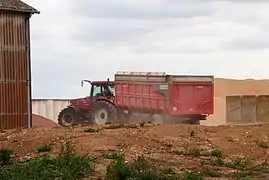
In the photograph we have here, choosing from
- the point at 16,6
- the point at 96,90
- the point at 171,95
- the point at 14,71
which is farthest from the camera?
the point at 96,90

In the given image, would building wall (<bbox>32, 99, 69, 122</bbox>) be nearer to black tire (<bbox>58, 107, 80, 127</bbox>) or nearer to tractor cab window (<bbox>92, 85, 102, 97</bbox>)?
black tire (<bbox>58, 107, 80, 127</bbox>)

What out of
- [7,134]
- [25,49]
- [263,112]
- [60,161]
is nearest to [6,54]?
[25,49]

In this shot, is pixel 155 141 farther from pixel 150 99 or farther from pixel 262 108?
pixel 262 108

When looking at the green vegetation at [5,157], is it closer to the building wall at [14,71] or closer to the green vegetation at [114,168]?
the green vegetation at [114,168]

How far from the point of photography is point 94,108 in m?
40.0

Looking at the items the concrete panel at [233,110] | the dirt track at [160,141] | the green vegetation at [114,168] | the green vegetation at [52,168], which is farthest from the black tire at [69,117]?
the green vegetation at [52,168]

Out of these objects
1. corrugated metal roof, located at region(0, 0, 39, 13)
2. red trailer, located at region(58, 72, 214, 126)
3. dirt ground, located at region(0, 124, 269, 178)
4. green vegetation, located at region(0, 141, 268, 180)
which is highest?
corrugated metal roof, located at region(0, 0, 39, 13)

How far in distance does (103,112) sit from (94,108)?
1.72 feet

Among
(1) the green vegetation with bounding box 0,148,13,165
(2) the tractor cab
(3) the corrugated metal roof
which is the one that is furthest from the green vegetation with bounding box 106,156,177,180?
(2) the tractor cab

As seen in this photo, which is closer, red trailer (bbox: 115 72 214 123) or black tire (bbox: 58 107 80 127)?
red trailer (bbox: 115 72 214 123)

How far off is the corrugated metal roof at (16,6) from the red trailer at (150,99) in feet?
31.2

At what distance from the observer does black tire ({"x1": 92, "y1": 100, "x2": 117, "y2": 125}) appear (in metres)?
39.8

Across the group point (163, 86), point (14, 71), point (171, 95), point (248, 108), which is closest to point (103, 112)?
point (163, 86)

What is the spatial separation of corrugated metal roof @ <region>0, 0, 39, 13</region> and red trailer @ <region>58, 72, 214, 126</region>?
31.2 feet
